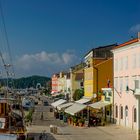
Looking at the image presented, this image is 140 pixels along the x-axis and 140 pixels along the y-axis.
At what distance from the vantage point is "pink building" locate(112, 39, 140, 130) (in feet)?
166

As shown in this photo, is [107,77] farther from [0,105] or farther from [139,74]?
[0,105]

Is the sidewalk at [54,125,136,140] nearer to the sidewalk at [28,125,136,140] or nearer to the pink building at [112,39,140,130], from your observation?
the sidewalk at [28,125,136,140]

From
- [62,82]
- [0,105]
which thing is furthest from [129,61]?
[62,82]

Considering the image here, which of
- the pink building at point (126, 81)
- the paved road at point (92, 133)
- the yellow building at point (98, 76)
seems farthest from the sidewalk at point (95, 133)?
the yellow building at point (98, 76)

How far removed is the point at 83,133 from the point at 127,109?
324 inches

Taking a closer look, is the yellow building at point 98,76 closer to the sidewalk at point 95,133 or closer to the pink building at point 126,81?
the pink building at point 126,81

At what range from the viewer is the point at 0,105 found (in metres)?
33.5

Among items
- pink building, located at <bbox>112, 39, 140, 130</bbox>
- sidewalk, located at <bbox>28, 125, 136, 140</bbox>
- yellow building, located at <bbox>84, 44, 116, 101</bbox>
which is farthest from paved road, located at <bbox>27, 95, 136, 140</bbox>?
yellow building, located at <bbox>84, 44, 116, 101</bbox>

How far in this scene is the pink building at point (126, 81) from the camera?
50625 mm

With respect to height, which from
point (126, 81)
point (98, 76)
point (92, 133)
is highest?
point (98, 76)

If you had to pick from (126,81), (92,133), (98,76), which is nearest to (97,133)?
(92,133)

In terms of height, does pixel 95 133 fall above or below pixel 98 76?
below

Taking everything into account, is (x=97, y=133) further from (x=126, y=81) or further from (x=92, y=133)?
(x=126, y=81)

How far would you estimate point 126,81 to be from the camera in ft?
178
